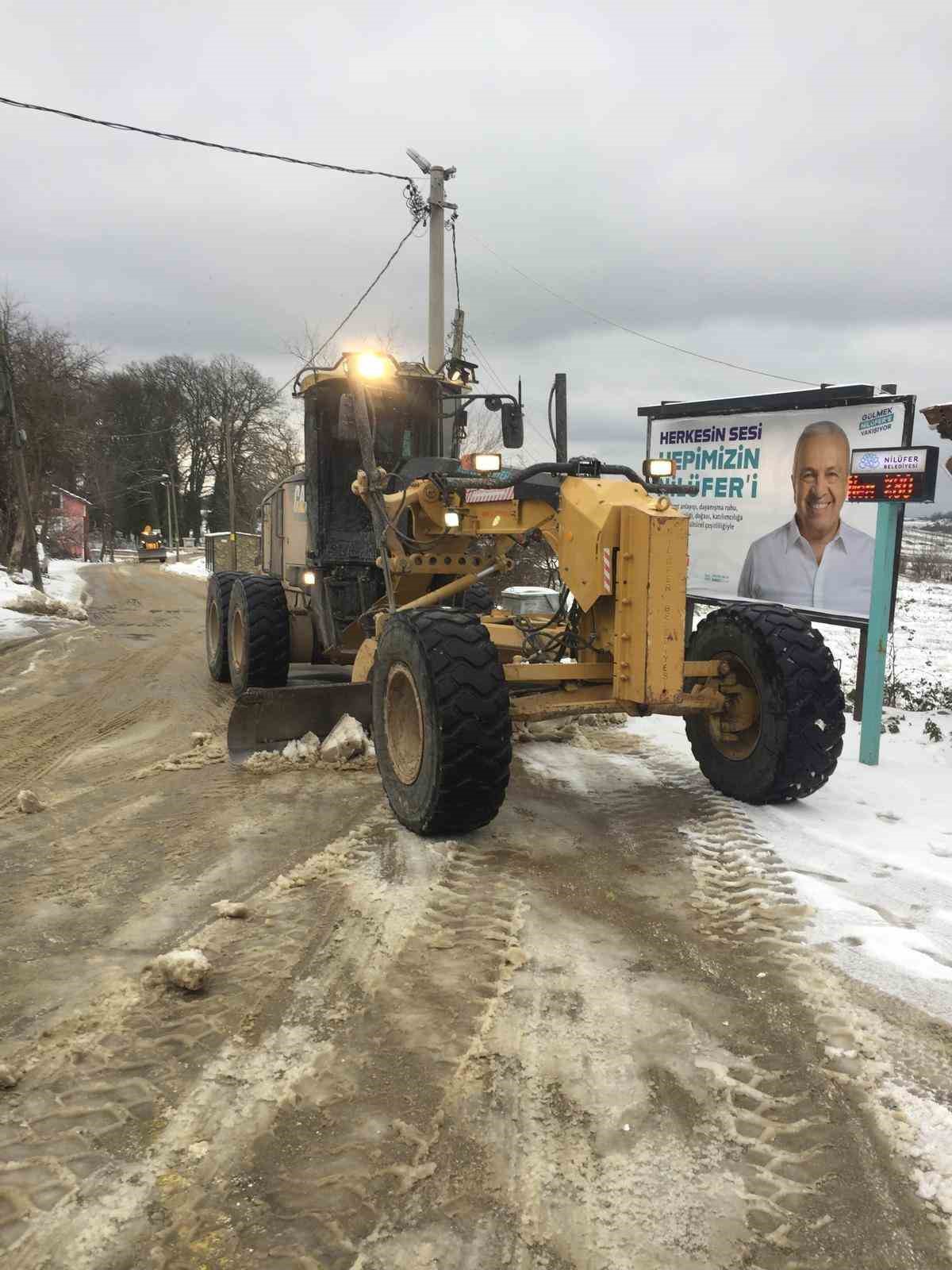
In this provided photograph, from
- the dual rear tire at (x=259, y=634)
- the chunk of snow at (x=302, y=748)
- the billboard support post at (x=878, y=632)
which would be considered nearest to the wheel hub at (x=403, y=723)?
the chunk of snow at (x=302, y=748)

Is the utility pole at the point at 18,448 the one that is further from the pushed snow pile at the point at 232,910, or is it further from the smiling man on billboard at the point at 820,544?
the pushed snow pile at the point at 232,910

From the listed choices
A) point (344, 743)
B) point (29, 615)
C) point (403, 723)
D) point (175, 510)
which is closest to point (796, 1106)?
point (403, 723)

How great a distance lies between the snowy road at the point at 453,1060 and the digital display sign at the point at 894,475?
8.70 feet

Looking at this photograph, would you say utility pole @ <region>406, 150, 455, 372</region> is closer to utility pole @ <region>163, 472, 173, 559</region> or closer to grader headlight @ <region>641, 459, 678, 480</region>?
grader headlight @ <region>641, 459, 678, 480</region>

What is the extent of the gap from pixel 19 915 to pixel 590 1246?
2.79 metres

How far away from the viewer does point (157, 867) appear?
13.7 feet

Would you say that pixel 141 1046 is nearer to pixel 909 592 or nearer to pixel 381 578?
pixel 381 578

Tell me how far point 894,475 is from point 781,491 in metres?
2.35

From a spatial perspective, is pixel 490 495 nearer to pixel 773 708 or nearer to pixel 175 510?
pixel 773 708

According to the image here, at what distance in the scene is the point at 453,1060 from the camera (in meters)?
2.63

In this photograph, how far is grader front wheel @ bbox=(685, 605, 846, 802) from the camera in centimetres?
479

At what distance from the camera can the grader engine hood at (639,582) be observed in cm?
438

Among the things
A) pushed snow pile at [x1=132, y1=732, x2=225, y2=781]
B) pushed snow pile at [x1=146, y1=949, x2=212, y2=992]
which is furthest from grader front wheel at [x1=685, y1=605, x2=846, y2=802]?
pushed snow pile at [x1=132, y1=732, x2=225, y2=781]

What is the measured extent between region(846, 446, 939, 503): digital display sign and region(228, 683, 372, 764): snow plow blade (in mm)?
3832
